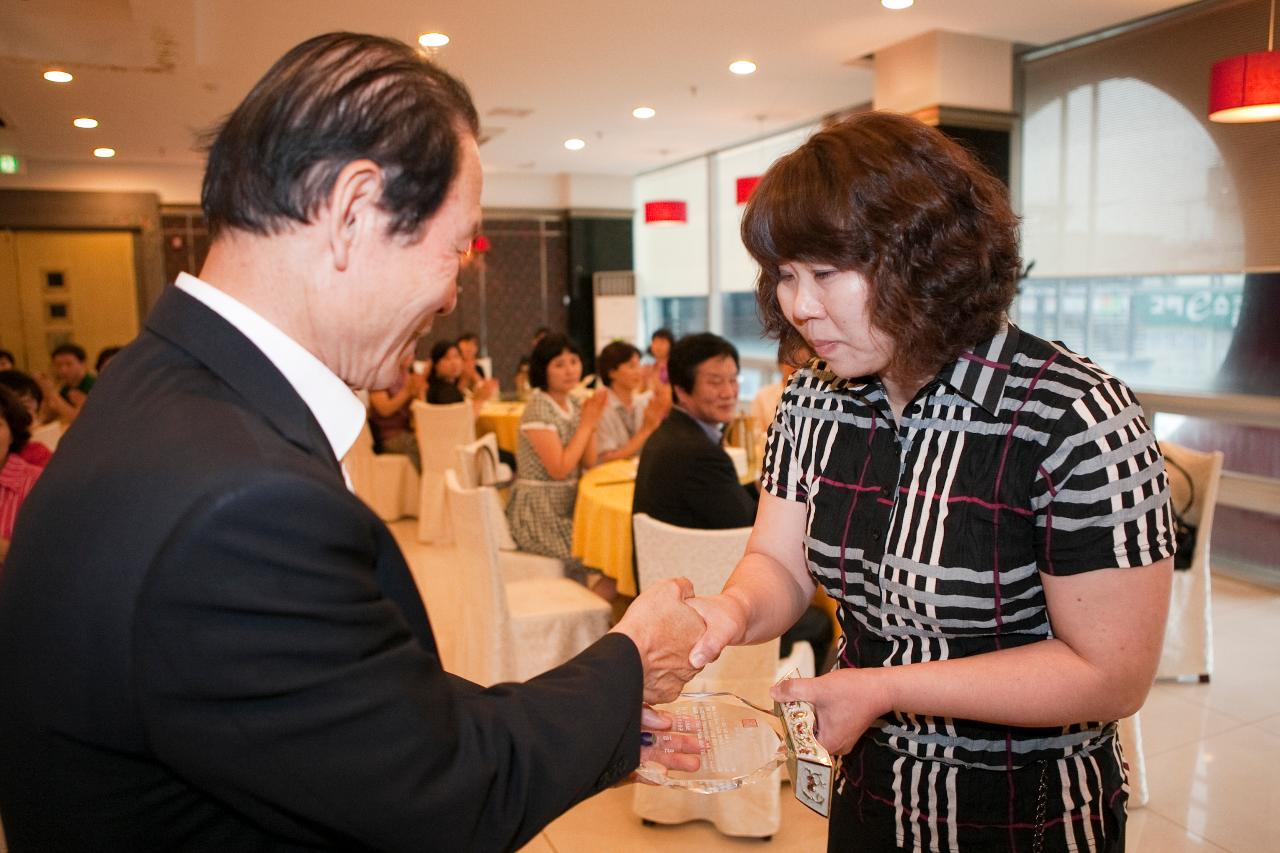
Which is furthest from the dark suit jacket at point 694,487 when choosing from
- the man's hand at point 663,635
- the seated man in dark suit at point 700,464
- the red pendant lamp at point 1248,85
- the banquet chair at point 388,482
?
the banquet chair at point 388,482

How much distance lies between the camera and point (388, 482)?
7.35 m

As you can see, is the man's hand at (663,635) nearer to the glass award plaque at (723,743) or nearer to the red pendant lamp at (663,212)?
the glass award plaque at (723,743)

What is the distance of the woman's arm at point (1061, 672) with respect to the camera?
1106 millimetres

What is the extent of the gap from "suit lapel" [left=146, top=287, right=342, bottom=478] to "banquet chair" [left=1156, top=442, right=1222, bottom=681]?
393 centimetres

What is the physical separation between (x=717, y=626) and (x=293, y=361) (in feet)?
2.53

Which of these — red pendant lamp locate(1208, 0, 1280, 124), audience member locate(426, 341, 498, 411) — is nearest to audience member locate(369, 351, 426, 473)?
audience member locate(426, 341, 498, 411)

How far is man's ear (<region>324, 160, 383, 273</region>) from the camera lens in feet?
2.64

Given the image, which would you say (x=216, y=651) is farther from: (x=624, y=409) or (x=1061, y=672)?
(x=624, y=409)

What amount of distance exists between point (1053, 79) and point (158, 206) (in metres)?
9.88

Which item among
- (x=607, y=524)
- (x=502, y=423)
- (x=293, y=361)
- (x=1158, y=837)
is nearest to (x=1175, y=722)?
(x=1158, y=837)

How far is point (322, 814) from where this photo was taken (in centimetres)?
71

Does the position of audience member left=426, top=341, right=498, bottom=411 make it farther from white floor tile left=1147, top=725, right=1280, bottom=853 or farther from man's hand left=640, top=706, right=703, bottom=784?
man's hand left=640, top=706, right=703, bottom=784

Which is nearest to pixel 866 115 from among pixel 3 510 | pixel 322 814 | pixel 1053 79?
pixel 322 814

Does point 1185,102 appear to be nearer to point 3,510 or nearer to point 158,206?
point 3,510
